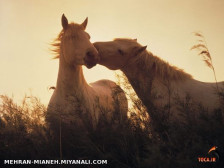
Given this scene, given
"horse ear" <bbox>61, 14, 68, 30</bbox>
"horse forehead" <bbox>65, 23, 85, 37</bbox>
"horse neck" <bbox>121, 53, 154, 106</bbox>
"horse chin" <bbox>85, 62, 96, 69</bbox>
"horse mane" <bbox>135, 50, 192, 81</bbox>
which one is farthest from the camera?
"horse ear" <bbox>61, 14, 68, 30</bbox>

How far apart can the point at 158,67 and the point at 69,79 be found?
5.56ft

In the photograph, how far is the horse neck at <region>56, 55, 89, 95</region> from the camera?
4.83m

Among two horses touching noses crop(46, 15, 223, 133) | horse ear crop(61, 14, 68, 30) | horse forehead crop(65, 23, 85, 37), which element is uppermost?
horse ear crop(61, 14, 68, 30)

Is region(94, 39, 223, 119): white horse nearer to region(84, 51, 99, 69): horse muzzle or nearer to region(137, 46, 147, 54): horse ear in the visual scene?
region(137, 46, 147, 54): horse ear

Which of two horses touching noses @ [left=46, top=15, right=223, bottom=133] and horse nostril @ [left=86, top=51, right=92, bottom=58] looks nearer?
two horses touching noses @ [left=46, top=15, right=223, bottom=133]

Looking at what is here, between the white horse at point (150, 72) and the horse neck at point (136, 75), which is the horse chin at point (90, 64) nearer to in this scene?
the white horse at point (150, 72)

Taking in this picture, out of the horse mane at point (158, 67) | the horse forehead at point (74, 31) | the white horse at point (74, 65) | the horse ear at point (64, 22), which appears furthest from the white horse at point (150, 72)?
the horse ear at point (64, 22)

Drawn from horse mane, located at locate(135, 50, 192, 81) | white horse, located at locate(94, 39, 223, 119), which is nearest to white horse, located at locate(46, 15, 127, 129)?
white horse, located at locate(94, 39, 223, 119)

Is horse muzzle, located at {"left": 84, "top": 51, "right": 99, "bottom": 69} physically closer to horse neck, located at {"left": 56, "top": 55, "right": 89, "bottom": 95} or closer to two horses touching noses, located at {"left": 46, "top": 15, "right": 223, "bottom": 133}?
two horses touching noses, located at {"left": 46, "top": 15, "right": 223, "bottom": 133}

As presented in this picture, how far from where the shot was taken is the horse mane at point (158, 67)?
4.48 meters

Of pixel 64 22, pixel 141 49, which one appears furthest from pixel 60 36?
pixel 141 49

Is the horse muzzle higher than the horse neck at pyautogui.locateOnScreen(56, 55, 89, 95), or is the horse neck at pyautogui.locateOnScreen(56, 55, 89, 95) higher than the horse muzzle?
the horse muzzle

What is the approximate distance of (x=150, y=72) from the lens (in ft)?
14.8

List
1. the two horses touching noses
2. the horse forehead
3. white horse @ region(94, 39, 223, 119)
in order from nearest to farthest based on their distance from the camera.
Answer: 1. the two horses touching noses
2. white horse @ region(94, 39, 223, 119)
3. the horse forehead
